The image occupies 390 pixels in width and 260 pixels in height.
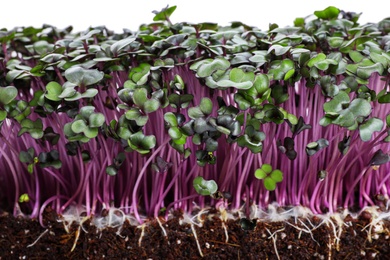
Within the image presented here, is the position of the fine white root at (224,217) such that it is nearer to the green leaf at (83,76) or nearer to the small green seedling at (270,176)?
the small green seedling at (270,176)

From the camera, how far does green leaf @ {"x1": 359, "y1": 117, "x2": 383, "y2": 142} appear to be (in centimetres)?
97

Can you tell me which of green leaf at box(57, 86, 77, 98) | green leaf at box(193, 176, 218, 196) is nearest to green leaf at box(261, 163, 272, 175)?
green leaf at box(193, 176, 218, 196)

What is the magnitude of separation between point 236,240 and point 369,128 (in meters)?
0.39

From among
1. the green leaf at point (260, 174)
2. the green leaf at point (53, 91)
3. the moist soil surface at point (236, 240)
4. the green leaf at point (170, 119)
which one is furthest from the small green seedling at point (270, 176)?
the green leaf at point (53, 91)

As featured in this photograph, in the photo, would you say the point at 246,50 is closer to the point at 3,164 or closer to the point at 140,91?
the point at 140,91

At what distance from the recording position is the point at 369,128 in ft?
3.20

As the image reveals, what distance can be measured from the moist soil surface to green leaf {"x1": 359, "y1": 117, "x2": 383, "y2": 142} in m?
0.26

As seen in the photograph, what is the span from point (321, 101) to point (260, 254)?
374 mm

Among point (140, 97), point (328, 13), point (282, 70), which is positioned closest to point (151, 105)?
point (140, 97)

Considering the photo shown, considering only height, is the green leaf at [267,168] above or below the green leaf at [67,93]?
below

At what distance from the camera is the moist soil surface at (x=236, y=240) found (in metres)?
1.13

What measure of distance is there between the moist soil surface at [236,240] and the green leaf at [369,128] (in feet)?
0.86

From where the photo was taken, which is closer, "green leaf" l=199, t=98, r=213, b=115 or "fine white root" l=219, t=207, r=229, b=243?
"green leaf" l=199, t=98, r=213, b=115

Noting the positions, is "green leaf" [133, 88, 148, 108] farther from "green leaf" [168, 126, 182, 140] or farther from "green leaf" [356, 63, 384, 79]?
"green leaf" [356, 63, 384, 79]
